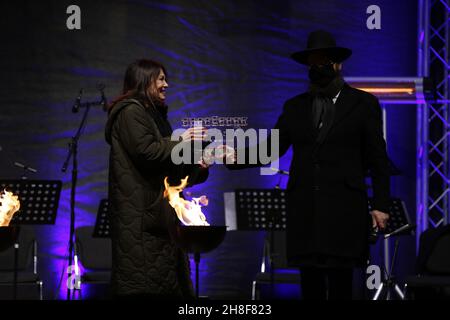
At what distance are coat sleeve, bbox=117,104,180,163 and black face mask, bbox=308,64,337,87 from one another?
32.1 inches

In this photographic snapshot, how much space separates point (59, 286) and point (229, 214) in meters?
1.81

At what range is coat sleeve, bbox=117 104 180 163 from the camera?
4.19 metres

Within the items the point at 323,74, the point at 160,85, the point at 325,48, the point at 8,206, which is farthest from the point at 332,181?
the point at 8,206

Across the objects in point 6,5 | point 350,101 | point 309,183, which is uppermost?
point 6,5

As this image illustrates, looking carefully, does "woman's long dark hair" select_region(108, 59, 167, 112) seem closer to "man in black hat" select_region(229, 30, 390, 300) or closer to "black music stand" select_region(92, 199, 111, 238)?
"man in black hat" select_region(229, 30, 390, 300)

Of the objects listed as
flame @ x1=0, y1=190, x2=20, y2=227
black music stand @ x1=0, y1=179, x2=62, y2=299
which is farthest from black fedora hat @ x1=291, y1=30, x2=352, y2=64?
black music stand @ x1=0, y1=179, x2=62, y2=299

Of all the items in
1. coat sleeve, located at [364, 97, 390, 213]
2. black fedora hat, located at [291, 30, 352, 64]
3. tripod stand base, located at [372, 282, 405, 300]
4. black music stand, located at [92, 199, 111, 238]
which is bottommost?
tripod stand base, located at [372, 282, 405, 300]

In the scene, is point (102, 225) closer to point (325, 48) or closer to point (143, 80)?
point (143, 80)

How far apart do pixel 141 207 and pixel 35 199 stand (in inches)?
95.2

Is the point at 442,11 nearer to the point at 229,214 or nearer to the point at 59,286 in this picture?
the point at 229,214

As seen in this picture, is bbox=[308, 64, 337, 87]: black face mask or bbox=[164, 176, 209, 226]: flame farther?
bbox=[164, 176, 209, 226]: flame

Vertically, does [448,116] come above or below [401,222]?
above

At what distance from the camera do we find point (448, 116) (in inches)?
299
